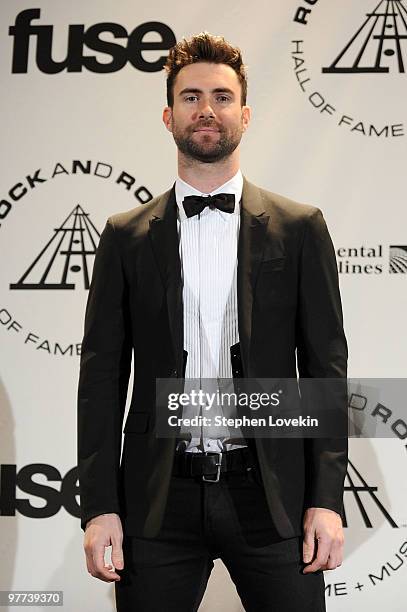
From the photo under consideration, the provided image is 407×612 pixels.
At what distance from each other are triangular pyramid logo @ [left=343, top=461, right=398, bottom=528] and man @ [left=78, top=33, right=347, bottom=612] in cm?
109

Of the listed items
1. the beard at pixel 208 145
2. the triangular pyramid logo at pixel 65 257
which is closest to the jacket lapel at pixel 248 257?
the beard at pixel 208 145

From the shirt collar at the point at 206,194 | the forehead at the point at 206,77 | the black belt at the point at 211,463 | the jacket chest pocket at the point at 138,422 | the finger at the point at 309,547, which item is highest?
the forehead at the point at 206,77

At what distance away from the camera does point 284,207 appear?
186 cm

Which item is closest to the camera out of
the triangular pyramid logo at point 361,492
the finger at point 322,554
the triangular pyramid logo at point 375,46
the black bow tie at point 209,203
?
the finger at point 322,554

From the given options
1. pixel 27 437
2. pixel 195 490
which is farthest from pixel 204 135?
pixel 27 437

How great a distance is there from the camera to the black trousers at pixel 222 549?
1.69 metres

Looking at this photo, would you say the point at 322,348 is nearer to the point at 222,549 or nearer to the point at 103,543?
the point at 222,549

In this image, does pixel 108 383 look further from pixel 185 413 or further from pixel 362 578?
pixel 362 578

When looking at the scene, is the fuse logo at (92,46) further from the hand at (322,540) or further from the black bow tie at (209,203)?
the hand at (322,540)

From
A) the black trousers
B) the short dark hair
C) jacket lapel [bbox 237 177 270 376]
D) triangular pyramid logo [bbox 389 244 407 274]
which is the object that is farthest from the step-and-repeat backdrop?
the black trousers

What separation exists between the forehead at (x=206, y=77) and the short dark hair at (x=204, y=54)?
0.01 metres

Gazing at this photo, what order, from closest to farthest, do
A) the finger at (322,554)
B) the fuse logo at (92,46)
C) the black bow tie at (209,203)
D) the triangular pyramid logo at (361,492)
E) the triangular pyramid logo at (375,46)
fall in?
the finger at (322,554), the black bow tie at (209,203), the triangular pyramid logo at (361,492), the triangular pyramid logo at (375,46), the fuse logo at (92,46)

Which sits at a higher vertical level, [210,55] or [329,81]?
[329,81]

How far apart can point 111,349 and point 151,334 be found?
94mm
